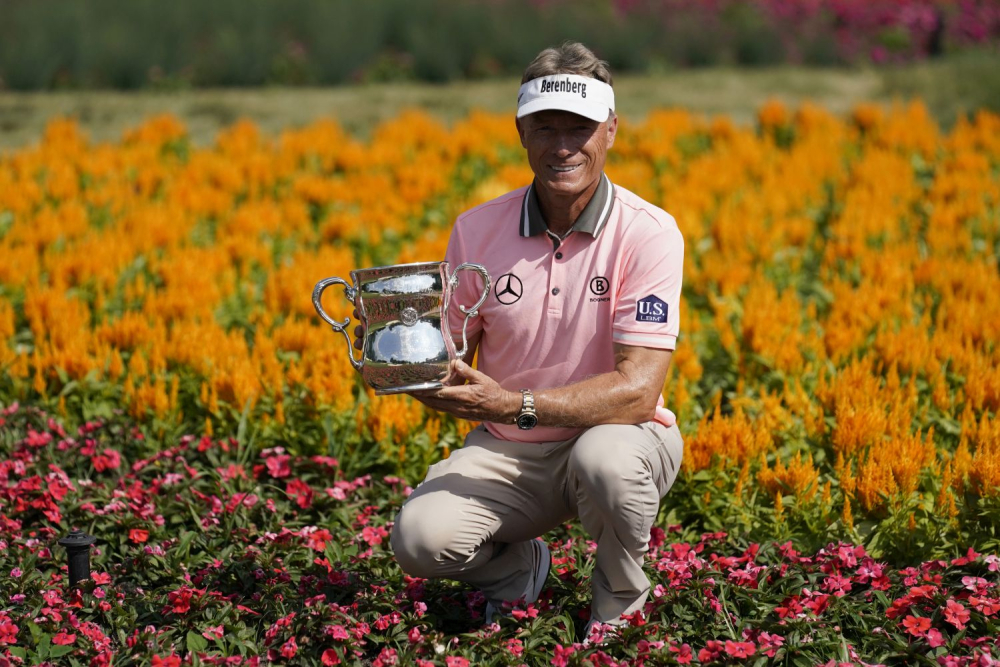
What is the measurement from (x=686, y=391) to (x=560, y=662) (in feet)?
6.51

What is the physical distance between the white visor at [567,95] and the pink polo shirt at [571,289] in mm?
296

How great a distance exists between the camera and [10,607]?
11.7ft

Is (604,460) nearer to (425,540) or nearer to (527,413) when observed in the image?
(527,413)

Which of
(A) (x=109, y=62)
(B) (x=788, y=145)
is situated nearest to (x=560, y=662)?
(B) (x=788, y=145)

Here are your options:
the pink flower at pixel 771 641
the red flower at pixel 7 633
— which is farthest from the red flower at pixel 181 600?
the pink flower at pixel 771 641

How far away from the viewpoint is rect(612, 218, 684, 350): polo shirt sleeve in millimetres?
3326

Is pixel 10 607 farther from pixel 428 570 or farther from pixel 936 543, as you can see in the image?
pixel 936 543

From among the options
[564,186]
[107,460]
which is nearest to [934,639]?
[564,186]

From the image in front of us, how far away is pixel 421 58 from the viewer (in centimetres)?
1341

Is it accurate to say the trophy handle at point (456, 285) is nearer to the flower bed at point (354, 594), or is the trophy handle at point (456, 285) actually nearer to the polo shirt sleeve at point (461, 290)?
the polo shirt sleeve at point (461, 290)

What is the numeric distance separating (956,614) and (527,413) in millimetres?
1417

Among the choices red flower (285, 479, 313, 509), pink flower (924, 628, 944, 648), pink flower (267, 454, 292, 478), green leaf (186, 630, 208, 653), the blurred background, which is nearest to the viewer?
pink flower (924, 628, 944, 648)

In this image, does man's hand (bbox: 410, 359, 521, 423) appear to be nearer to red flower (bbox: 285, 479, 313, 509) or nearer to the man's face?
the man's face

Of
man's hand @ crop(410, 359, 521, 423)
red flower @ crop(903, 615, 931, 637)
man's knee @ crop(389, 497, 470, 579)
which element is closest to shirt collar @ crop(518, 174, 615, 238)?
man's hand @ crop(410, 359, 521, 423)
